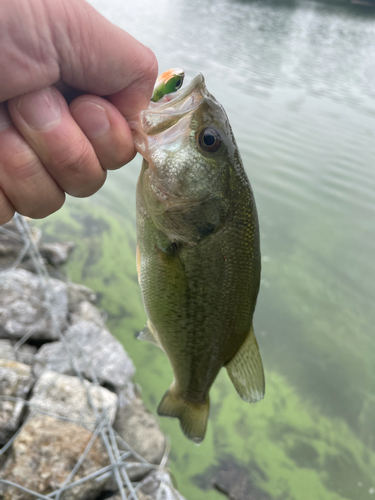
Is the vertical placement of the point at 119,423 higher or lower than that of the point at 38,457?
lower

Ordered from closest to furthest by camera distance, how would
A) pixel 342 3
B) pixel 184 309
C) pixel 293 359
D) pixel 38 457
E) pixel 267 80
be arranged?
pixel 184 309
pixel 38 457
pixel 293 359
pixel 267 80
pixel 342 3

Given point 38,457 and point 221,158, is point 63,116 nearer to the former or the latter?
point 221,158

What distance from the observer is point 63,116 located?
94 cm

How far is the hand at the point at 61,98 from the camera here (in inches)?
31.4

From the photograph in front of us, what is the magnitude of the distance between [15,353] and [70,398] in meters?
0.62

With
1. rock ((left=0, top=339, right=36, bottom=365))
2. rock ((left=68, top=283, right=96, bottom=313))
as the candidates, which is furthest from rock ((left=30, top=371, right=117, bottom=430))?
rock ((left=68, top=283, right=96, bottom=313))

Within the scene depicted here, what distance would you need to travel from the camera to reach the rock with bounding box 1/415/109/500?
1.85 metres

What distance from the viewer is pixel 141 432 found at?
2561 millimetres

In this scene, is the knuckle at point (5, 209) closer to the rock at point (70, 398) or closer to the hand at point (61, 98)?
the hand at point (61, 98)

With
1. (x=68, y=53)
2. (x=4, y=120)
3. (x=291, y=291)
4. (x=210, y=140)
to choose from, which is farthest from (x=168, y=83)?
(x=291, y=291)

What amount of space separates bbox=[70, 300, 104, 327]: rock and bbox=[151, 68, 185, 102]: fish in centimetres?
247

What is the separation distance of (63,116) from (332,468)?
3293mm

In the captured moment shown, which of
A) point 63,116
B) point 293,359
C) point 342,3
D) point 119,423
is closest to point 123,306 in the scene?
point 119,423

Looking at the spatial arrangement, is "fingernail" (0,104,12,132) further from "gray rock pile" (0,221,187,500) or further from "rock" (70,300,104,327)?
"rock" (70,300,104,327)
